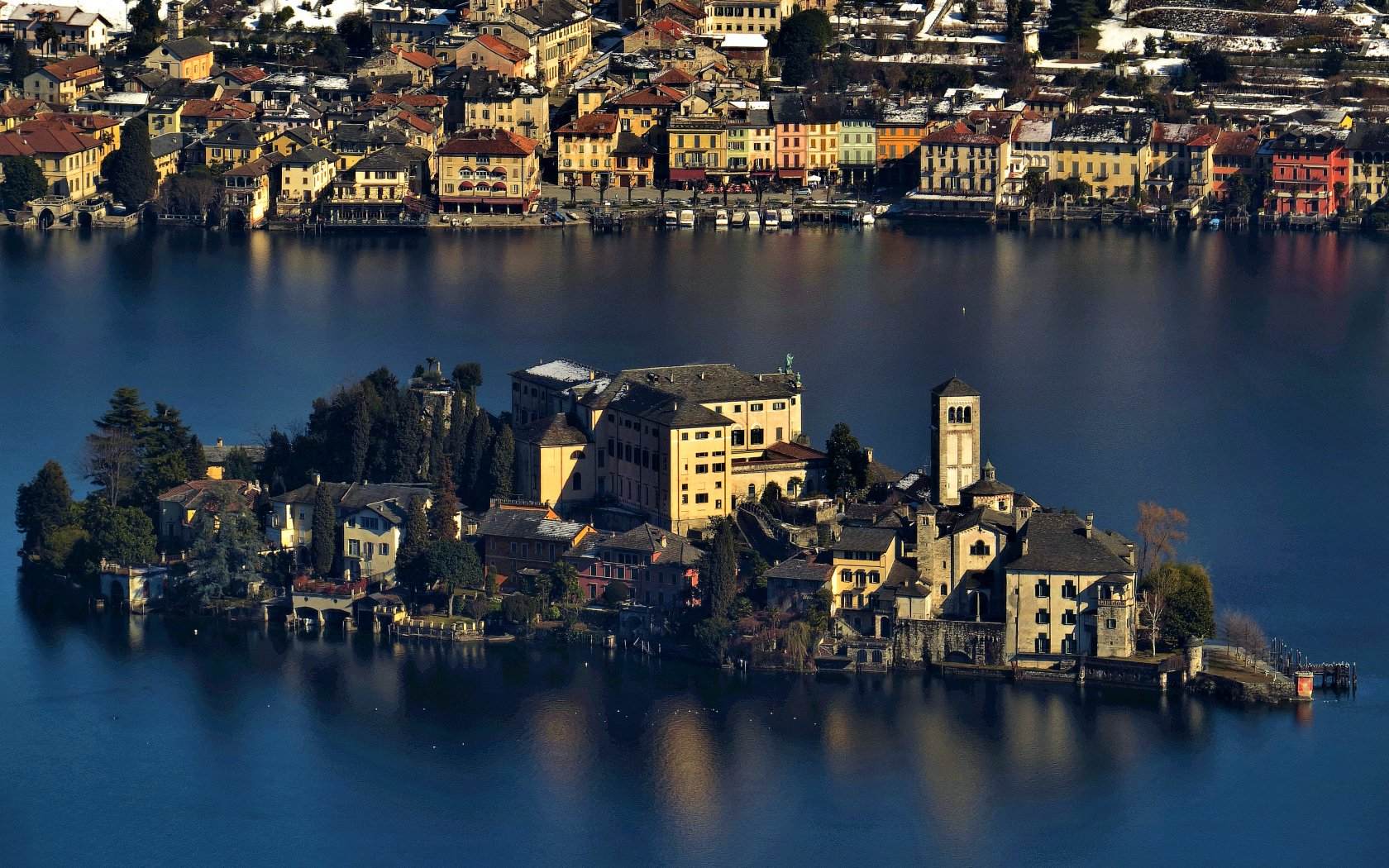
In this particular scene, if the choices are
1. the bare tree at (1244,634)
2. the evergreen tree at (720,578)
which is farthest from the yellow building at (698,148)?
the bare tree at (1244,634)

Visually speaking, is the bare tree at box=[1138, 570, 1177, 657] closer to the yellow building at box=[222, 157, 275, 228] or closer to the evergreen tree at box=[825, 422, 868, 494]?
the evergreen tree at box=[825, 422, 868, 494]

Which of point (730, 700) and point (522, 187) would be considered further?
point (522, 187)

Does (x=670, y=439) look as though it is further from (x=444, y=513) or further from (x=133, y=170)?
(x=133, y=170)

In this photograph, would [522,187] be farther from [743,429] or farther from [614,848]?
[614,848]

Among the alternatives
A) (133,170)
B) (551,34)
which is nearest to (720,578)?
(133,170)

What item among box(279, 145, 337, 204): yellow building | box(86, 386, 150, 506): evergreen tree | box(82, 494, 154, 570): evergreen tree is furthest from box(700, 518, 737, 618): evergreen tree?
box(279, 145, 337, 204): yellow building

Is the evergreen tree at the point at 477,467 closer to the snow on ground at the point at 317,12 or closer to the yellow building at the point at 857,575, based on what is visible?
the yellow building at the point at 857,575

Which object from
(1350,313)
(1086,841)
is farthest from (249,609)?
(1350,313)
